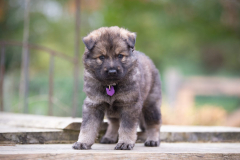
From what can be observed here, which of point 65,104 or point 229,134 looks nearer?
point 229,134

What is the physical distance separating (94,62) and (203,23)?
8.40 metres

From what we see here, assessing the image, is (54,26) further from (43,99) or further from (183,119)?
(183,119)

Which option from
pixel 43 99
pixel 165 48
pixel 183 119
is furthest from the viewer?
pixel 165 48

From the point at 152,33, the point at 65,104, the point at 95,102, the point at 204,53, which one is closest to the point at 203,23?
the point at 152,33

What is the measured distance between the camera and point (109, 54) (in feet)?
11.2

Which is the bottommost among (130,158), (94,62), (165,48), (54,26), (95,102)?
(130,158)

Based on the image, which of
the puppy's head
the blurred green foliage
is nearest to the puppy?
the puppy's head

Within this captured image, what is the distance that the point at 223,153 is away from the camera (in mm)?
3283

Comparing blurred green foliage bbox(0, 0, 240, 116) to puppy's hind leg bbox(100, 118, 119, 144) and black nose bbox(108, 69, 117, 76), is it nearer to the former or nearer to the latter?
puppy's hind leg bbox(100, 118, 119, 144)

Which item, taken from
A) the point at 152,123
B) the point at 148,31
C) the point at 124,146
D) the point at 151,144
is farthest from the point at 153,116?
the point at 148,31

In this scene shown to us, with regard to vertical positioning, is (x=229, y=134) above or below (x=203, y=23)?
below

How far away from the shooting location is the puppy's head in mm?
3393

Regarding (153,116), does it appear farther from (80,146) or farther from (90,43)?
(90,43)

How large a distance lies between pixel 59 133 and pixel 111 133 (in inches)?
25.0
